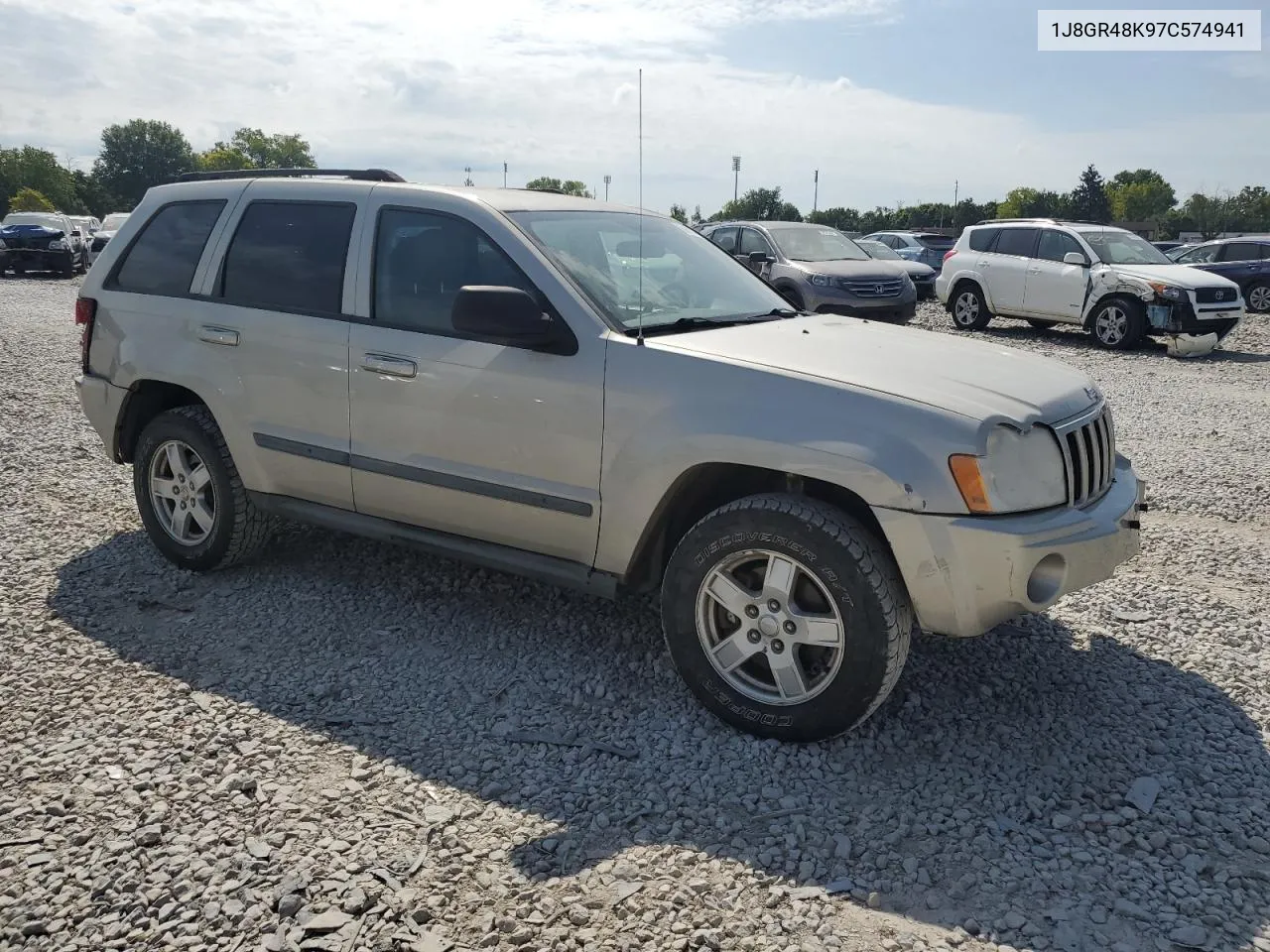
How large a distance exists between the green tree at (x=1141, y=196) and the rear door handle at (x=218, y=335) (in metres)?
93.7

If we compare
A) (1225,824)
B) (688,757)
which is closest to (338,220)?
(688,757)

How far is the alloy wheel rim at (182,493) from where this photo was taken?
4.95 meters

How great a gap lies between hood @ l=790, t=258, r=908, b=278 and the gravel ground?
914 centimetres

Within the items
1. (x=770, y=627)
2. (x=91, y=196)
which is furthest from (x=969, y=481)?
(x=91, y=196)

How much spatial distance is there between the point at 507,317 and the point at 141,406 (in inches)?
99.3

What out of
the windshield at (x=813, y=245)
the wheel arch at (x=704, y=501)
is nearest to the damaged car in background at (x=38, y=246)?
the windshield at (x=813, y=245)

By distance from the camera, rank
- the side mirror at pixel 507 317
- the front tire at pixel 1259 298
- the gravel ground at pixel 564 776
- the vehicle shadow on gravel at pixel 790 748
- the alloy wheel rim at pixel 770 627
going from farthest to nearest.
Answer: the front tire at pixel 1259 298 → the side mirror at pixel 507 317 → the alloy wheel rim at pixel 770 627 → the vehicle shadow on gravel at pixel 790 748 → the gravel ground at pixel 564 776

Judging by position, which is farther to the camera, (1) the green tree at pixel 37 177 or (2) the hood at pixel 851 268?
(1) the green tree at pixel 37 177

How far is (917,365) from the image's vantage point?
3635mm

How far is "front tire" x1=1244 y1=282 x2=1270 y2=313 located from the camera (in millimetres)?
19408

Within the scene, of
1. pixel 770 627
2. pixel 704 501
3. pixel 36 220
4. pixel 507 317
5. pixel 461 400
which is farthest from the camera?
pixel 36 220

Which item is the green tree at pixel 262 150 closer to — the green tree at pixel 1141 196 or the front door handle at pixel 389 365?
the green tree at pixel 1141 196

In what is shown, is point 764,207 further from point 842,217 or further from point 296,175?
point 296,175

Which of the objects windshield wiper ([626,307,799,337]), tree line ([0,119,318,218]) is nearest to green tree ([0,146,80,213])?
tree line ([0,119,318,218])
